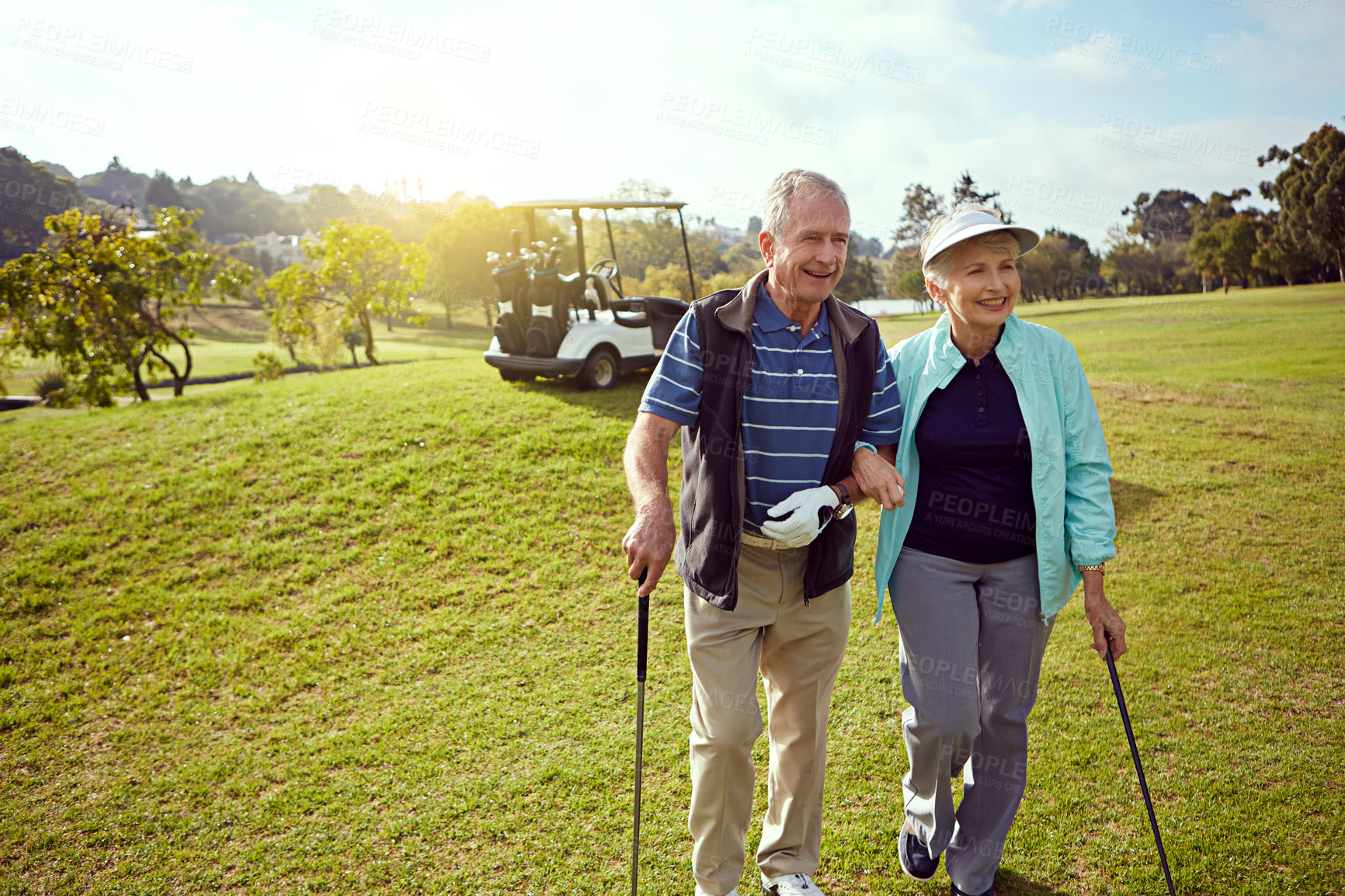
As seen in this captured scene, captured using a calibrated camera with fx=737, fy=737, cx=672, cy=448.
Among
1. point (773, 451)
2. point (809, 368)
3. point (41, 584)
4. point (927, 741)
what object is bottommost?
point (41, 584)

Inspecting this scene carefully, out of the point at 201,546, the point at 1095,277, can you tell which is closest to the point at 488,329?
the point at 1095,277

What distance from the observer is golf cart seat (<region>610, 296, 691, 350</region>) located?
927 cm

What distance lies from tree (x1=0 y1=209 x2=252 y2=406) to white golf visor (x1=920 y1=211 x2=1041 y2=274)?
1194 centimetres

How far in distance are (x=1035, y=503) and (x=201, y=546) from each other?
5978 millimetres

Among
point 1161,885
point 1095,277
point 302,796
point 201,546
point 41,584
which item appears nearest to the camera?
point 1161,885

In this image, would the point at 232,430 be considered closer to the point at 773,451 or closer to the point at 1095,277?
the point at 773,451

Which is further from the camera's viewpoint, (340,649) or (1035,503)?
(340,649)

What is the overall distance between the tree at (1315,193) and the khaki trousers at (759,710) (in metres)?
14.6

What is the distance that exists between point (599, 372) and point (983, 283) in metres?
7.79

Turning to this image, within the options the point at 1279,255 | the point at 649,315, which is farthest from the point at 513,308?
the point at 1279,255

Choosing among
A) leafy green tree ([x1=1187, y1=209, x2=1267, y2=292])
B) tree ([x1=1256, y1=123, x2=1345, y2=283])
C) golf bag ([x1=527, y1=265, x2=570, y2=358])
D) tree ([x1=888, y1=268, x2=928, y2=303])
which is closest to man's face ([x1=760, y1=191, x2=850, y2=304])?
golf bag ([x1=527, y1=265, x2=570, y2=358])

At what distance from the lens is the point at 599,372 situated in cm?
976

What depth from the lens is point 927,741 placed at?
7.57ft

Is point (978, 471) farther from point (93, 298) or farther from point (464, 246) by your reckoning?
point (464, 246)
